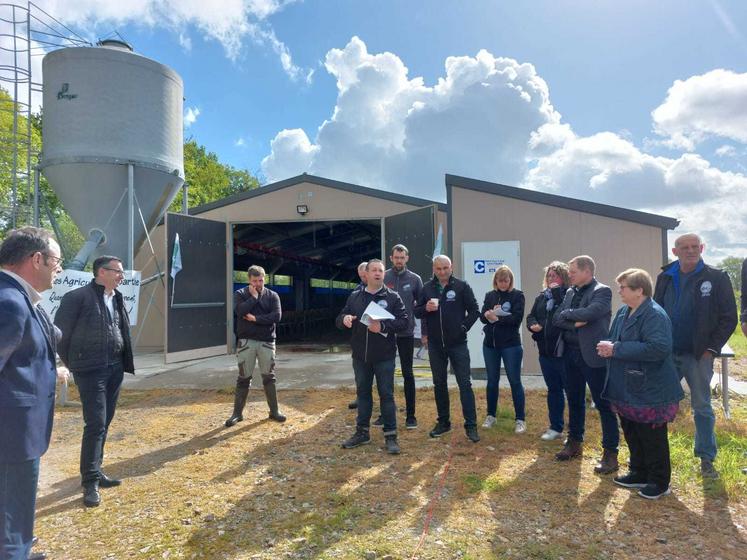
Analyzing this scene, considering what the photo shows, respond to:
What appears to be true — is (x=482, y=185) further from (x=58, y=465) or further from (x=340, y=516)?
(x=58, y=465)

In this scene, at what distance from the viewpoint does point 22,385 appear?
193 cm

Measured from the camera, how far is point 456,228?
7.85 meters

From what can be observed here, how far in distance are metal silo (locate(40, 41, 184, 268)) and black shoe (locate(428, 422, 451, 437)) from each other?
6.35 metres

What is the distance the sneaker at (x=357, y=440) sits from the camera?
4273 mm

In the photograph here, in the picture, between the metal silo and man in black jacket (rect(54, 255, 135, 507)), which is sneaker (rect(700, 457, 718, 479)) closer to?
man in black jacket (rect(54, 255, 135, 507))

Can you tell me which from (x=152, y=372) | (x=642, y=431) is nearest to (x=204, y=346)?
(x=152, y=372)

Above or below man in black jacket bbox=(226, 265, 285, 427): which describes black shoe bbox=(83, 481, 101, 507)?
below

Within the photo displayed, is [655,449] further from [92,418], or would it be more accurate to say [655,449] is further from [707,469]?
[92,418]

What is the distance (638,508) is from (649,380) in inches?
33.2

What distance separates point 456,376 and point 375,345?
90 cm

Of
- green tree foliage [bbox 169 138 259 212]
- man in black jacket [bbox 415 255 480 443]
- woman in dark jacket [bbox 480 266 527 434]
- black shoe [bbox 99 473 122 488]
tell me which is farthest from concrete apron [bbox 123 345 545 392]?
green tree foliage [bbox 169 138 259 212]

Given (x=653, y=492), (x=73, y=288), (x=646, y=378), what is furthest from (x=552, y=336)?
(x=73, y=288)

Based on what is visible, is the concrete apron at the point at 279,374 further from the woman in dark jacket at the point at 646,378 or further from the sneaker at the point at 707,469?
the woman in dark jacket at the point at 646,378

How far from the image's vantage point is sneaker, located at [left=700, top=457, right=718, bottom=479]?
3502mm
